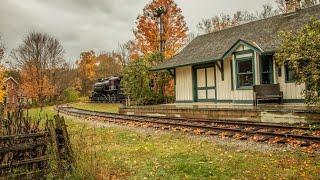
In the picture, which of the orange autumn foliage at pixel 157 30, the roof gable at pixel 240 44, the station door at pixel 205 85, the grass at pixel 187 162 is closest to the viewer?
the grass at pixel 187 162

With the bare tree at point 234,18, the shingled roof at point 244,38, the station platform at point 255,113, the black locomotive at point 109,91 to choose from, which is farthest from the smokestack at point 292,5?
the bare tree at point 234,18

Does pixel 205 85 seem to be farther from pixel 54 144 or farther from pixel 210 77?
pixel 54 144

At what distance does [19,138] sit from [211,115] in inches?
518

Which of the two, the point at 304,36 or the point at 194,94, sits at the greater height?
the point at 304,36

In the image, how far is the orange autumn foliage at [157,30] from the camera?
3631cm

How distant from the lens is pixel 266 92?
18.4m

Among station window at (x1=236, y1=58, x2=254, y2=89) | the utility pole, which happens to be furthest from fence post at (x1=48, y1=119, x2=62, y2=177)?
the utility pole

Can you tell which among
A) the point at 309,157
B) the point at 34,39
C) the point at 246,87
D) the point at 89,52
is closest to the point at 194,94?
the point at 246,87

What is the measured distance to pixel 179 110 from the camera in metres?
21.2

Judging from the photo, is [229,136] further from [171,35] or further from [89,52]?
[89,52]

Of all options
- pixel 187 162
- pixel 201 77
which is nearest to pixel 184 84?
pixel 201 77

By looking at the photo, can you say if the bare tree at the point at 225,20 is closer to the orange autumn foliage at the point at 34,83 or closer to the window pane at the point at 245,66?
the orange autumn foliage at the point at 34,83

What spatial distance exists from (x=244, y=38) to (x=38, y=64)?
43031mm

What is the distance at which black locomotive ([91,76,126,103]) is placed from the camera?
144 ft
